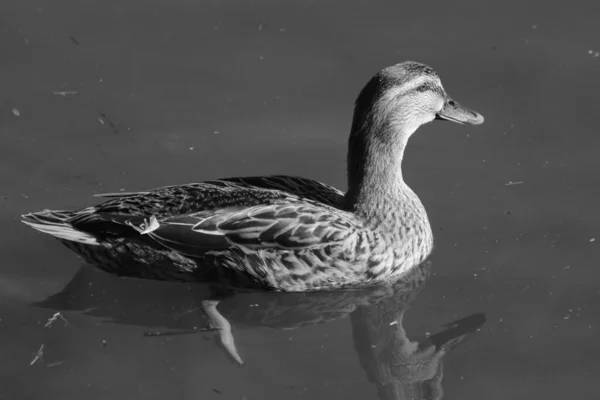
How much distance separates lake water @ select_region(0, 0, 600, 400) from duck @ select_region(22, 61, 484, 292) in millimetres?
222

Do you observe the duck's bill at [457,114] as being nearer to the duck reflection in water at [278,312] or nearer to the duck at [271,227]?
the duck at [271,227]

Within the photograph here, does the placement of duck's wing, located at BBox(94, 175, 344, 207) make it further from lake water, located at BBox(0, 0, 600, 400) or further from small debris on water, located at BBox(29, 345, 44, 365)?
small debris on water, located at BBox(29, 345, 44, 365)

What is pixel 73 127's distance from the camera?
9961mm

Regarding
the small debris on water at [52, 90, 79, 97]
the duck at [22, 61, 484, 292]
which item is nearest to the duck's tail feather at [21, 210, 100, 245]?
the duck at [22, 61, 484, 292]

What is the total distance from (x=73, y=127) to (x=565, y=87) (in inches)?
182

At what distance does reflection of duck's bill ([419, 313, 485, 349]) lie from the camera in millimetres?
8180

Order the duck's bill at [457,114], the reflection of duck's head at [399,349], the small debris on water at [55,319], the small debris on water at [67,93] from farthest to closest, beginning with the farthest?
1. the small debris on water at [67,93]
2. the duck's bill at [457,114]
3. the small debris on water at [55,319]
4. the reflection of duck's head at [399,349]

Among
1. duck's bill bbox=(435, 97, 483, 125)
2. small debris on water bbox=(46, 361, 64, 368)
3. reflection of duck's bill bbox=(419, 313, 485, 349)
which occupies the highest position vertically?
duck's bill bbox=(435, 97, 483, 125)

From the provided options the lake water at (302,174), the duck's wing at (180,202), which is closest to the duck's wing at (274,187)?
the duck's wing at (180,202)

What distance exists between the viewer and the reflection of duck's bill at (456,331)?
8180mm

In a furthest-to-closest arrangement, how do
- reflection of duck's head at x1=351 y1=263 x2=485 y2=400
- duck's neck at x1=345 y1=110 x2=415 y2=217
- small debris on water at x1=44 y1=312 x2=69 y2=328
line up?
duck's neck at x1=345 y1=110 x2=415 y2=217
small debris on water at x1=44 y1=312 x2=69 y2=328
reflection of duck's head at x1=351 y1=263 x2=485 y2=400

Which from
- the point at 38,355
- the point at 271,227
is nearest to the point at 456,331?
the point at 271,227

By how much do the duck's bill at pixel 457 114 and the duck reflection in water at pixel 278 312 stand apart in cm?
127

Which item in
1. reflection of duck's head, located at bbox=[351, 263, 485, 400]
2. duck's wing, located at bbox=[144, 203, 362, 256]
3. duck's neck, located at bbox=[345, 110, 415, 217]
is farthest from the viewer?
duck's neck, located at bbox=[345, 110, 415, 217]
